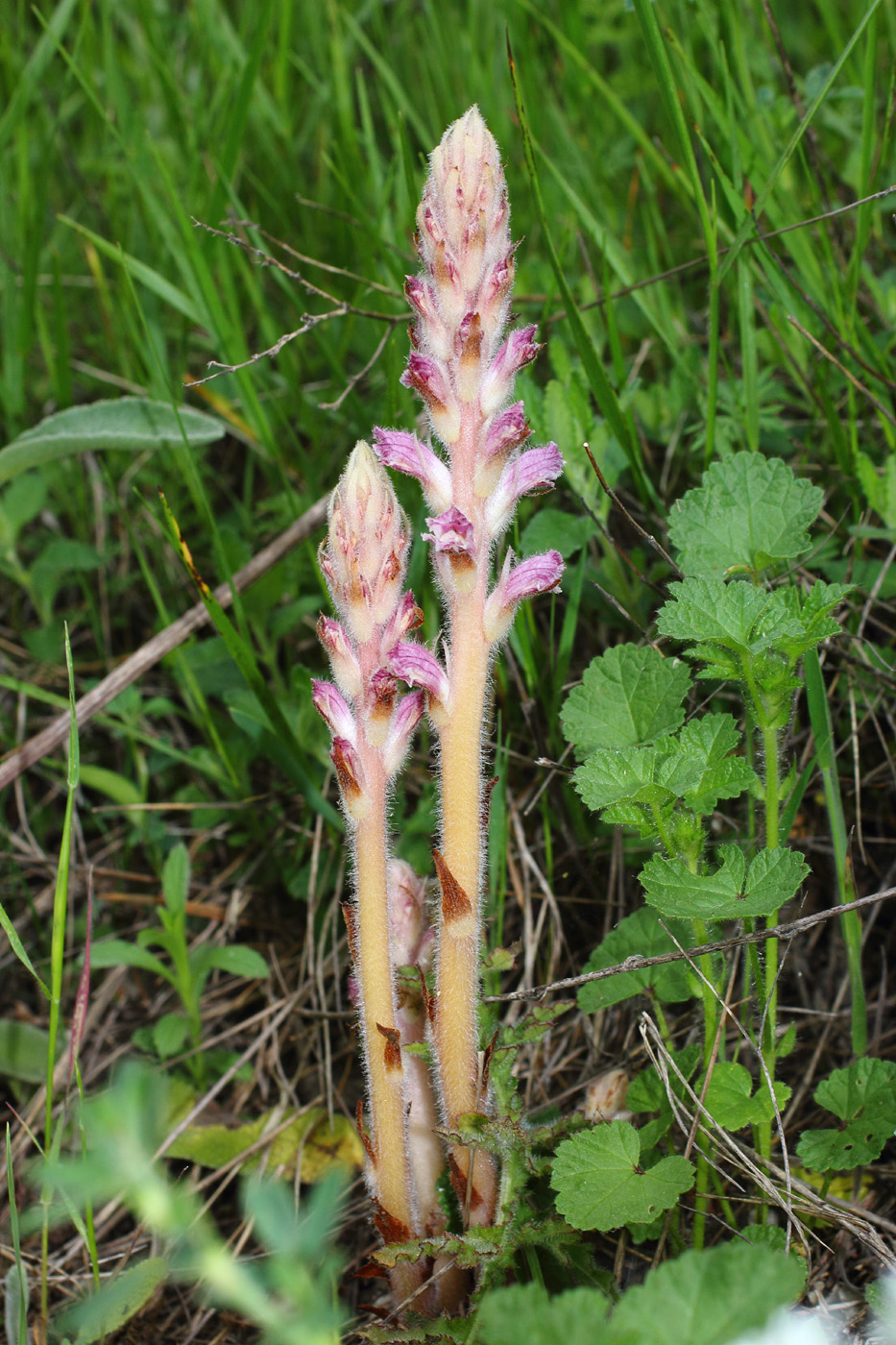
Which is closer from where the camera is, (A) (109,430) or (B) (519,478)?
(B) (519,478)

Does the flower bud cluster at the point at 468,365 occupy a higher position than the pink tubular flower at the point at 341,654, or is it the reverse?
Answer: the flower bud cluster at the point at 468,365

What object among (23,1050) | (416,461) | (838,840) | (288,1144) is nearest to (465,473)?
(416,461)

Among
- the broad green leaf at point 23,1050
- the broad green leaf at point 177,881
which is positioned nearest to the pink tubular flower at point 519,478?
the broad green leaf at point 177,881

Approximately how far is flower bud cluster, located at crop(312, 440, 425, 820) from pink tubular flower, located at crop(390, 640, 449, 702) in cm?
2

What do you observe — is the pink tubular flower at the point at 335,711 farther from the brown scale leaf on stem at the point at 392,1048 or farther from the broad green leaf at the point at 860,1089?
the broad green leaf at the point at 860,1089

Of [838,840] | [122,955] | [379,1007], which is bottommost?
[122,955]

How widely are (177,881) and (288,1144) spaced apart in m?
0.72

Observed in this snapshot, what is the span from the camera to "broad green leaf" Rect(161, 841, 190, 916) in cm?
274

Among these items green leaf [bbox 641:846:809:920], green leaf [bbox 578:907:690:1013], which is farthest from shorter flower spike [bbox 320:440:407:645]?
green leaf [bbox 578:907:690:1013]

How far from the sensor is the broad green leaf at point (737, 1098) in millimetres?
1842

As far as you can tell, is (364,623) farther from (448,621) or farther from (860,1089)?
(860,1089)

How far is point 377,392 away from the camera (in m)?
3.78

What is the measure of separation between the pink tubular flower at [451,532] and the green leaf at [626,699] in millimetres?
509

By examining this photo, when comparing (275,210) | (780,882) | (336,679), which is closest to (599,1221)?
(780,882)
